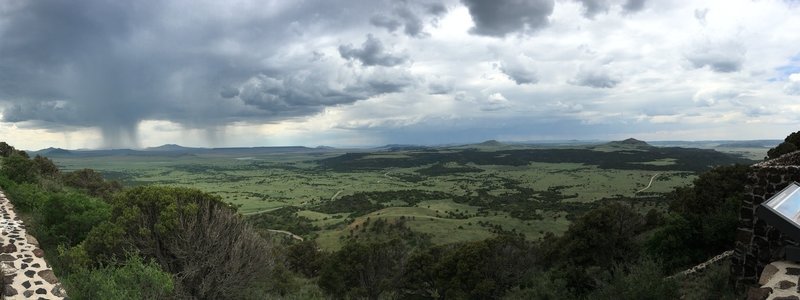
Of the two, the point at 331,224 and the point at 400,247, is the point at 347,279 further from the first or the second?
the point at 331,224

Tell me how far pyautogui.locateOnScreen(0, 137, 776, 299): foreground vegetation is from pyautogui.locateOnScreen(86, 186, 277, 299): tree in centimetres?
6

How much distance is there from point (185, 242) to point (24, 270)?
5.43 m

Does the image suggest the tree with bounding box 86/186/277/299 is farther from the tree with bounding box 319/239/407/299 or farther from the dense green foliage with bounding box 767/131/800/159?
the dense green foliage with bounding box 767/131/800/159

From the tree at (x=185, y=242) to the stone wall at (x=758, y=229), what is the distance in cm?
1804

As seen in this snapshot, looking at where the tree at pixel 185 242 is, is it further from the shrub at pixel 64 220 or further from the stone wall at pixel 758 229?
the stone wall at pixel 758 229

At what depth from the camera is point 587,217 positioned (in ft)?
138

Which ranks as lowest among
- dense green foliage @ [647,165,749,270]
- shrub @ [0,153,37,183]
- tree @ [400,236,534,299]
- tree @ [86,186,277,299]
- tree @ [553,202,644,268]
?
tree @ [400,236,534,299]

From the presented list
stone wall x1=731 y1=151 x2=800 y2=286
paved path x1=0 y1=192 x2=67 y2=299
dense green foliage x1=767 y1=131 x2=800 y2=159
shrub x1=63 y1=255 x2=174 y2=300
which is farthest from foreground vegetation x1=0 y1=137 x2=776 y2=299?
dense green foliage x1=767 y1=131 x2=800 y2=159

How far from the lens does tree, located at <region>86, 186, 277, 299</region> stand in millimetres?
17984

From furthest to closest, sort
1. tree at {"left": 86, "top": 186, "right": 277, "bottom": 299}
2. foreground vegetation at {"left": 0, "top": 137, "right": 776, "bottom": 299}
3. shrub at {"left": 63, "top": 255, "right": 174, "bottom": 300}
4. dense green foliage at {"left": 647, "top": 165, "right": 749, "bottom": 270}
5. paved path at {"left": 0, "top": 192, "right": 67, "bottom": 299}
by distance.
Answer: dense green foliage at {"left": 647, "top": 165, "right": 749, "bottom": 270} → tree at {"left": 86, "top": 186, "right": 277, "bottom": 299} → foreground vegetation at {"left": 0, "top": 137, "right": 776, "bottom": 299} → paved path at {"left": 0, "top": 192, "right": 67, "bottom": 299} → shrub at {"left": 63, "top": 255, "right": 174, "bottom": 300}

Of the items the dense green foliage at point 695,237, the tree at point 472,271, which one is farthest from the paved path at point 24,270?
the tree at point 472,271

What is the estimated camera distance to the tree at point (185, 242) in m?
18.0

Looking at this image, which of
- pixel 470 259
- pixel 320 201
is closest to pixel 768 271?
pixel 470 259

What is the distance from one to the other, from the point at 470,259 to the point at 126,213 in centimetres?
2872
